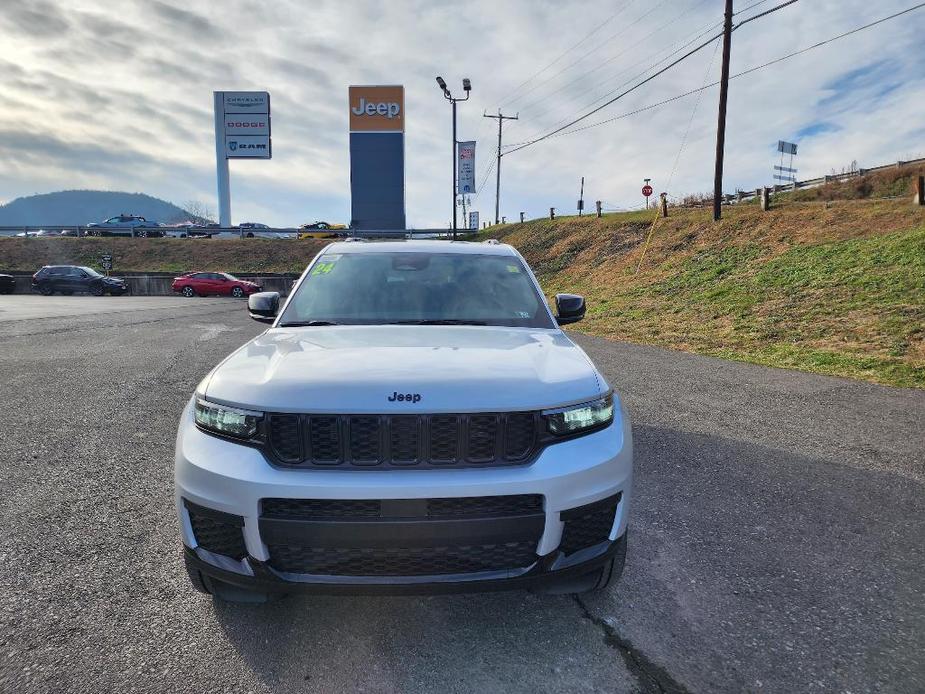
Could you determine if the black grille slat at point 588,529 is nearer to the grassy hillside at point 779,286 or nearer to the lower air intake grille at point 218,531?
the lower air intake grille at point 218,531

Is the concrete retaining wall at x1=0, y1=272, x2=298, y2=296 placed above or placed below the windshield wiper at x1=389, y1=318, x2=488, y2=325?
below

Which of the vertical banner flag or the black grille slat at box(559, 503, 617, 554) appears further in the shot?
the vertical banner flag

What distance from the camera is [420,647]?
2332 millimetres

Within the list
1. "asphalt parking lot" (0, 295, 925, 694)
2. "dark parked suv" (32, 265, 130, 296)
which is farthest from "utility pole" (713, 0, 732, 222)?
"dark parked suv" (32, 265, 130, 296)

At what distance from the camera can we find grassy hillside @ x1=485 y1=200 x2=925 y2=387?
971cm

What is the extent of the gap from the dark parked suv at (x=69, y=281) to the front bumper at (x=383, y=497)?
108 ft

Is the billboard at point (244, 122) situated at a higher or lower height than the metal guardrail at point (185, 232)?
higher

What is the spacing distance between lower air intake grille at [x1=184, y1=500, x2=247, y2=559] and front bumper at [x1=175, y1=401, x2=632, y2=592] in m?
0.01

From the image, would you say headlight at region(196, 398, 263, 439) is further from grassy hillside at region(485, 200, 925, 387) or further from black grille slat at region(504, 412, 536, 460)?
grassy hillside at region(485, 200, 925, 387)

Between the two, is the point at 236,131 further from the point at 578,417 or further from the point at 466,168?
the point at 578,417

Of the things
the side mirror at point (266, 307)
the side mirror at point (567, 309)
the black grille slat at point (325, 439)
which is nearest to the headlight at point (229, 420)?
the black grille slat at point (325, 439)

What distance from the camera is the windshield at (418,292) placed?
340 centimetres

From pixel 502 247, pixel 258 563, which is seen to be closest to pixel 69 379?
pixel 502 247

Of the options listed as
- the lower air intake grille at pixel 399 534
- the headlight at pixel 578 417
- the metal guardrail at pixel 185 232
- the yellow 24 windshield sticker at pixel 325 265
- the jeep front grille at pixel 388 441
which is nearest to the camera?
the lower air intake grille at pixel 399 534
